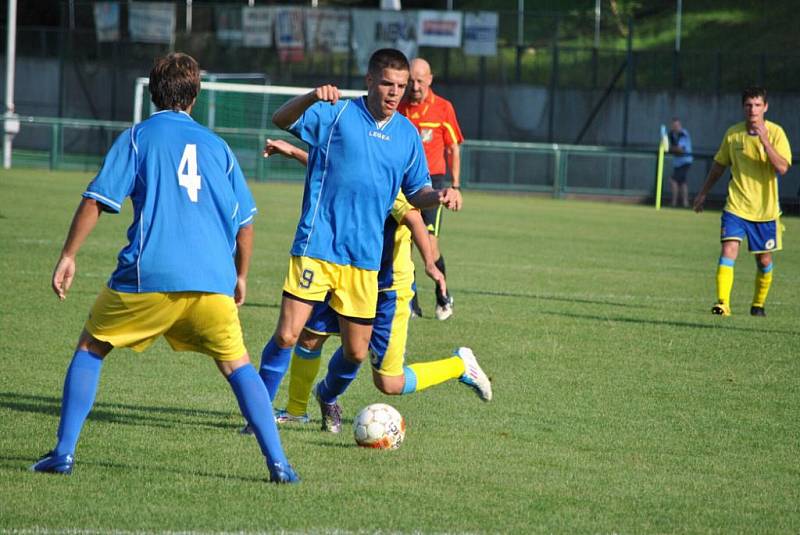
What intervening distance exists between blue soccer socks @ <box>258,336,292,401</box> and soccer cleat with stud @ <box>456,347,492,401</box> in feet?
3.44

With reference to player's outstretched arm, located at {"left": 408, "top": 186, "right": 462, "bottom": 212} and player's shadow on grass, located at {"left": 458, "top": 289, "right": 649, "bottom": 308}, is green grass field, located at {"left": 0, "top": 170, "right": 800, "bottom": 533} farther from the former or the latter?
player's outstretched arm, located at {"left": 408, "top": 186, "right": 462, "bottom": 212}

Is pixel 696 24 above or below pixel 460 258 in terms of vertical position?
above

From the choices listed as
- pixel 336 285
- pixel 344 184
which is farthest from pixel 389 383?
pixel 344 184

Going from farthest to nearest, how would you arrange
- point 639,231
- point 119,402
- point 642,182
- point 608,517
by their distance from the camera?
point 642,182 < point 639,231 < point 119,402 < point 608,517

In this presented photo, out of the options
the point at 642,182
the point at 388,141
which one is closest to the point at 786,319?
the point at 388,141

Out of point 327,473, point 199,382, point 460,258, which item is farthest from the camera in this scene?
point 460,258

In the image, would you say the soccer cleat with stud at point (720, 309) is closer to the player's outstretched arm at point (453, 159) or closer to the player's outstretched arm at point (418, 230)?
the player's outstretched arm at point (453, 159)

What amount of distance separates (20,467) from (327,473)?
4.29 feet

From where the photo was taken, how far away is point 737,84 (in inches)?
1379

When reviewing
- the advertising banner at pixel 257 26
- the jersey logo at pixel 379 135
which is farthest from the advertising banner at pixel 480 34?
A: the jersey logo at pixel 379 135

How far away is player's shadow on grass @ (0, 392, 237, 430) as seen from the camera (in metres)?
6.44

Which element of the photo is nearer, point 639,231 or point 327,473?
point 327,473

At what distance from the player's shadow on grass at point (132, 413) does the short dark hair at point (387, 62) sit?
6.49 feet

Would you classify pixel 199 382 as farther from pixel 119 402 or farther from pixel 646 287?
pixel 646 287
